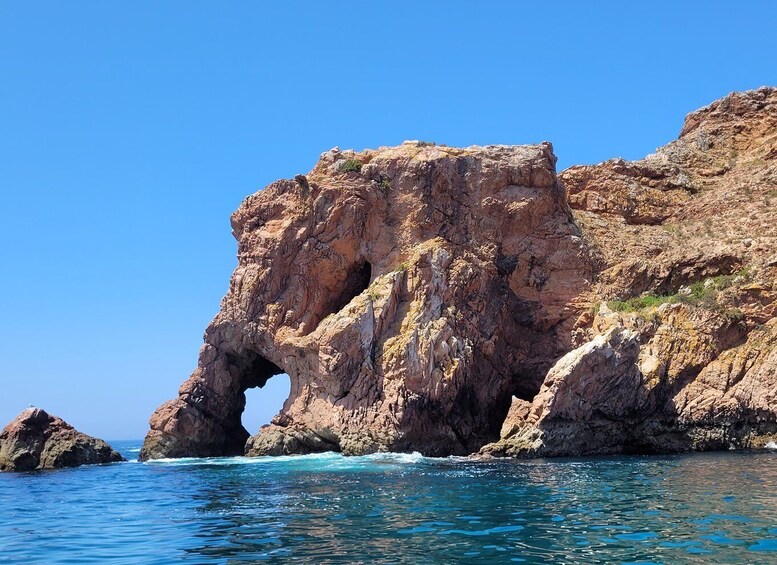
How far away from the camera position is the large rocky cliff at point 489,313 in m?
35.3

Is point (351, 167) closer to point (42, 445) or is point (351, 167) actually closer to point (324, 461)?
point (324, 461)

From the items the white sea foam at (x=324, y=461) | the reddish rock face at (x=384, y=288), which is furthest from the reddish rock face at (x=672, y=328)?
the white sea foam at (x=324, y=461)

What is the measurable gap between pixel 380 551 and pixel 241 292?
32.3 meters

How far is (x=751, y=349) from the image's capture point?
36062 millimetres

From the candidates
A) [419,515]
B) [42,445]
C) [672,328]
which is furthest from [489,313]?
[42,445]

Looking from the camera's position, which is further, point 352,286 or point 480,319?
point 352,286

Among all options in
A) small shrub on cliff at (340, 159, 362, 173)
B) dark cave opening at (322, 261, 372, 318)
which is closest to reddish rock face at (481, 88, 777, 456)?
dark cave opening at (322, 261, 372, 318)

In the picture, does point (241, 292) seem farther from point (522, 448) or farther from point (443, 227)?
point (522, 448)

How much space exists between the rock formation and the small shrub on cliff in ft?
74.8

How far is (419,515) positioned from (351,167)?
100.0 feet

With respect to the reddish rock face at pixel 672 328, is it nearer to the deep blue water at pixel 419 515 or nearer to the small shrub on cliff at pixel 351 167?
the deep blue water at pixel 419 515

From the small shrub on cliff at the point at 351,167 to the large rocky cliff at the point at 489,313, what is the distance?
0.09 m

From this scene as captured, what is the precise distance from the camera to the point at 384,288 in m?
40.7

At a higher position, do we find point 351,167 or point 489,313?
point 351,167
